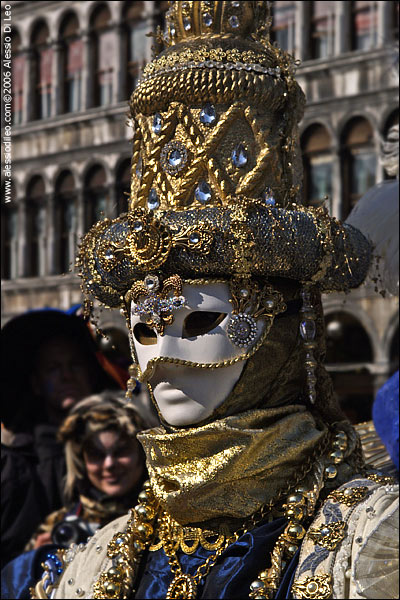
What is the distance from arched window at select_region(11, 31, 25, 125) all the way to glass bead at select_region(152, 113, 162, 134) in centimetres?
1138

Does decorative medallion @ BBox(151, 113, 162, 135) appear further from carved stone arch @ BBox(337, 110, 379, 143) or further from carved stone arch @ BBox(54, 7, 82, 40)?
carved stone arch @ BBox(54, 7, 82, 40)

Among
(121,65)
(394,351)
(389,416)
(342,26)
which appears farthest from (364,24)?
(389,416)

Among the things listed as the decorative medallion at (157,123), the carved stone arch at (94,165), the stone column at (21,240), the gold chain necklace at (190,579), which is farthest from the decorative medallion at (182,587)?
the carved stone arch at (94,165)

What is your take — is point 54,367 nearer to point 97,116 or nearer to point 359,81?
point 359,81

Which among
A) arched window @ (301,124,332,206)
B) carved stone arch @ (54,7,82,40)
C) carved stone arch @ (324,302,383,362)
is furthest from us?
carved stone arch @ (54,7,82,40)

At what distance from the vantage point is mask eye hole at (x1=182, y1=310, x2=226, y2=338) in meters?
2.51

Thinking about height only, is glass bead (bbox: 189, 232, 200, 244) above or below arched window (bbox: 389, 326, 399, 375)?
above

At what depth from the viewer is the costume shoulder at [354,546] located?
2189 millimetres

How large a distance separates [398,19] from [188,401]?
29.6 ft

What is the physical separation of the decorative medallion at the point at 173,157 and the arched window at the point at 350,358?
7.82 m

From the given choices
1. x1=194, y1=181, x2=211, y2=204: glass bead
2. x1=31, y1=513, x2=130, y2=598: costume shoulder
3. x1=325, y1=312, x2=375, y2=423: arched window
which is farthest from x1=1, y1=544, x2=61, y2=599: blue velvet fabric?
x1=325, y1=312, x2=375, y2=423: arched window

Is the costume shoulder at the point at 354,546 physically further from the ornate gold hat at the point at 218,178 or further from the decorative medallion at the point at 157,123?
the decorative medallion at the point at 157,123

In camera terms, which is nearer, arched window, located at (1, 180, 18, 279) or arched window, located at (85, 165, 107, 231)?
arched window, located at (1, 180, 18, 279)

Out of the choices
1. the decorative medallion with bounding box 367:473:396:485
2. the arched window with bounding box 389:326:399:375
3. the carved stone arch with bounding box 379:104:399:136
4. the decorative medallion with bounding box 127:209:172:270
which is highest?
the carved stone arch with bounding box 379:104:399:136
